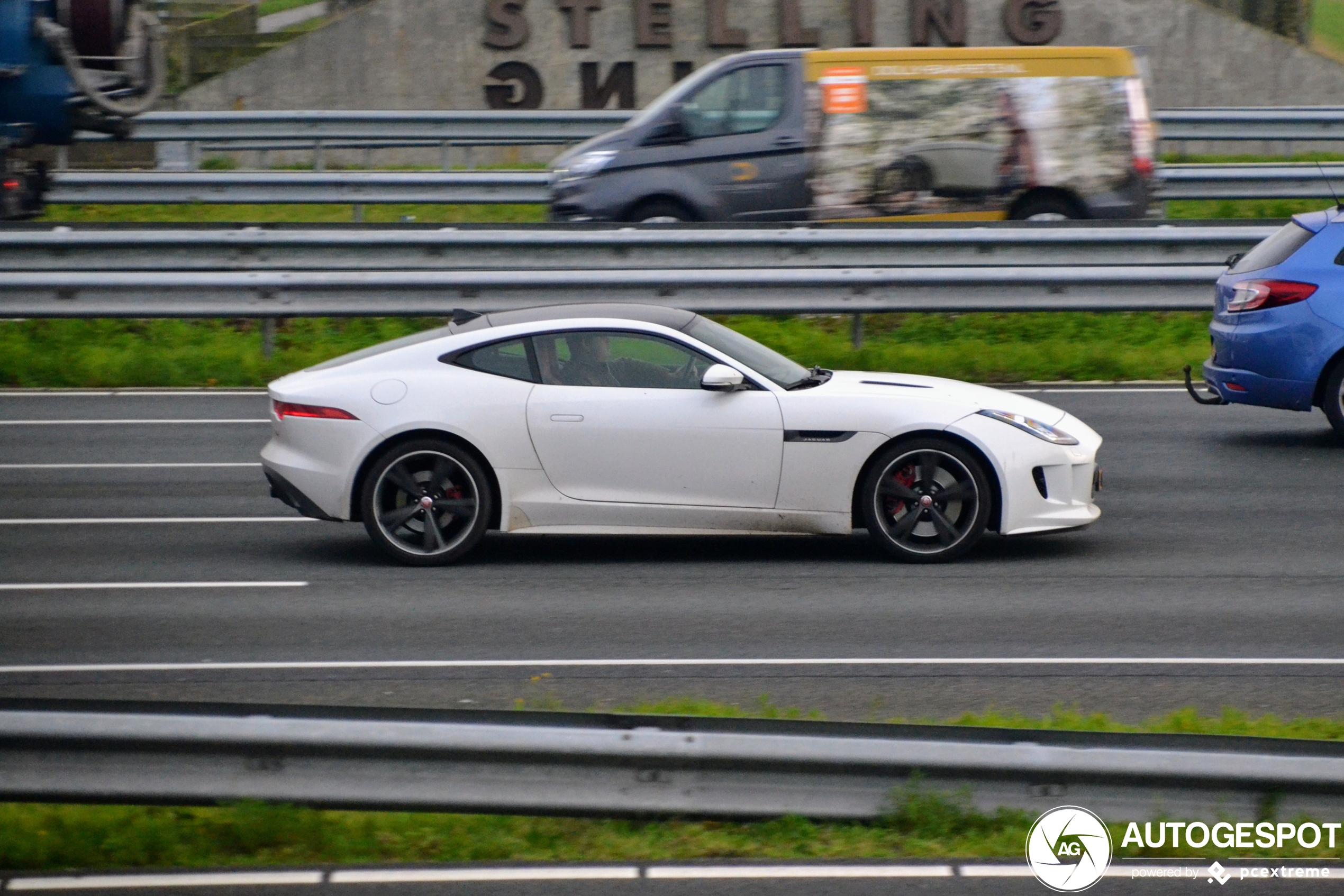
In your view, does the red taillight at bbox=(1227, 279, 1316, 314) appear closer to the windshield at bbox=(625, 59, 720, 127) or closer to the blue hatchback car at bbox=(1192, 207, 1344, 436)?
the blue hatchback car at bbox=(1192, 207, 1344, 436)

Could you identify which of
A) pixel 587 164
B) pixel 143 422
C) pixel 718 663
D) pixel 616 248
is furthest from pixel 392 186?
pixel 718 663

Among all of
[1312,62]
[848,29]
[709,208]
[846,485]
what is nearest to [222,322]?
[709,208]

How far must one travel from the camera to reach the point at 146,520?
9.92 metres

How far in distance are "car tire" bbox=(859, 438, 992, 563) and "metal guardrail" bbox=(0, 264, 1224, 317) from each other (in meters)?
5.46

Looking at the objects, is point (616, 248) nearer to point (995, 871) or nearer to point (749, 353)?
point (749, 353)

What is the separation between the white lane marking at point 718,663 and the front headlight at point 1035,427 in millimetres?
1740

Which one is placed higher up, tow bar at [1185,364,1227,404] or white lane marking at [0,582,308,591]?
tow bar at [1185,364,1227,404]

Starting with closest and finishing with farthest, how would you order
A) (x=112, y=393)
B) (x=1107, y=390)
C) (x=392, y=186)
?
(x=1107, y=390)
(x=112, y=393)
(x=392, y=186)

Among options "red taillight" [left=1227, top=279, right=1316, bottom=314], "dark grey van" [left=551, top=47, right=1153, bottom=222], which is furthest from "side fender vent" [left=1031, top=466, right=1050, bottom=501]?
"dark grey van" [left=551, top=47, right=1153, bottom=222]

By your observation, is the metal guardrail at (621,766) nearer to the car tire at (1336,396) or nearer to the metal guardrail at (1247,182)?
the car tire at (1336,396)

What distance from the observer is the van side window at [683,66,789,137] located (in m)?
15.5

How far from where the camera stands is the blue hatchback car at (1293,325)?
11055 mm

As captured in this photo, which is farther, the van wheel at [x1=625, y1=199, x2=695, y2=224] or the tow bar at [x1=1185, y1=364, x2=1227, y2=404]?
the van wheel at [x1=625, y1=199, x2=695, y2=224]

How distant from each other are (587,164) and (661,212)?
0.82 meters
